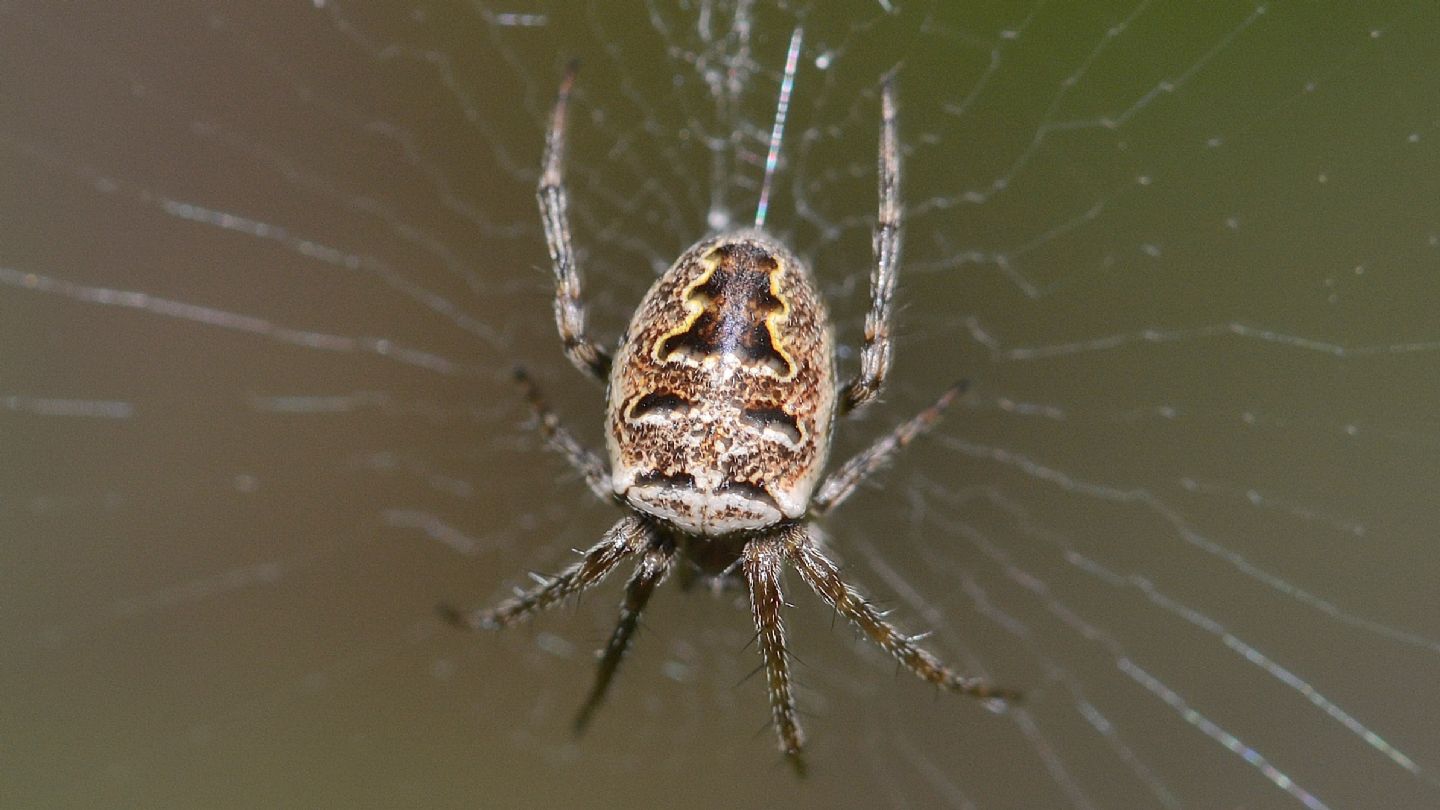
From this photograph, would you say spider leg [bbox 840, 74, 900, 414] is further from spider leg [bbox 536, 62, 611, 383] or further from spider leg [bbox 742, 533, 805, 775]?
spider leg [bbox 536, 62, 611, 383]

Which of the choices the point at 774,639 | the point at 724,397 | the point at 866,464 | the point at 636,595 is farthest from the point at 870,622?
the point at 724,397

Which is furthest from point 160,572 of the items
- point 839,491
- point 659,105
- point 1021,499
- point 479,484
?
point 1021,499

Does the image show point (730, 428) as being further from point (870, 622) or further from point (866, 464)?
point (870, 622)

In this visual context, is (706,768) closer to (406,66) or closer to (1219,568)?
(1219,568)

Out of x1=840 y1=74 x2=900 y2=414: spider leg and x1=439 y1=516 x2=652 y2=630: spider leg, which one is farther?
x1=439 y1=516 x2=652 y2=630: spider leg

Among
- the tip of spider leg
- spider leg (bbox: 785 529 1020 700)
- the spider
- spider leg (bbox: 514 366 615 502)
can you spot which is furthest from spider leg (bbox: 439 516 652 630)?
the tip of spider leg

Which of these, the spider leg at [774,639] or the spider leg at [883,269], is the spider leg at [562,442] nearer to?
the spider leg at [774,639]
